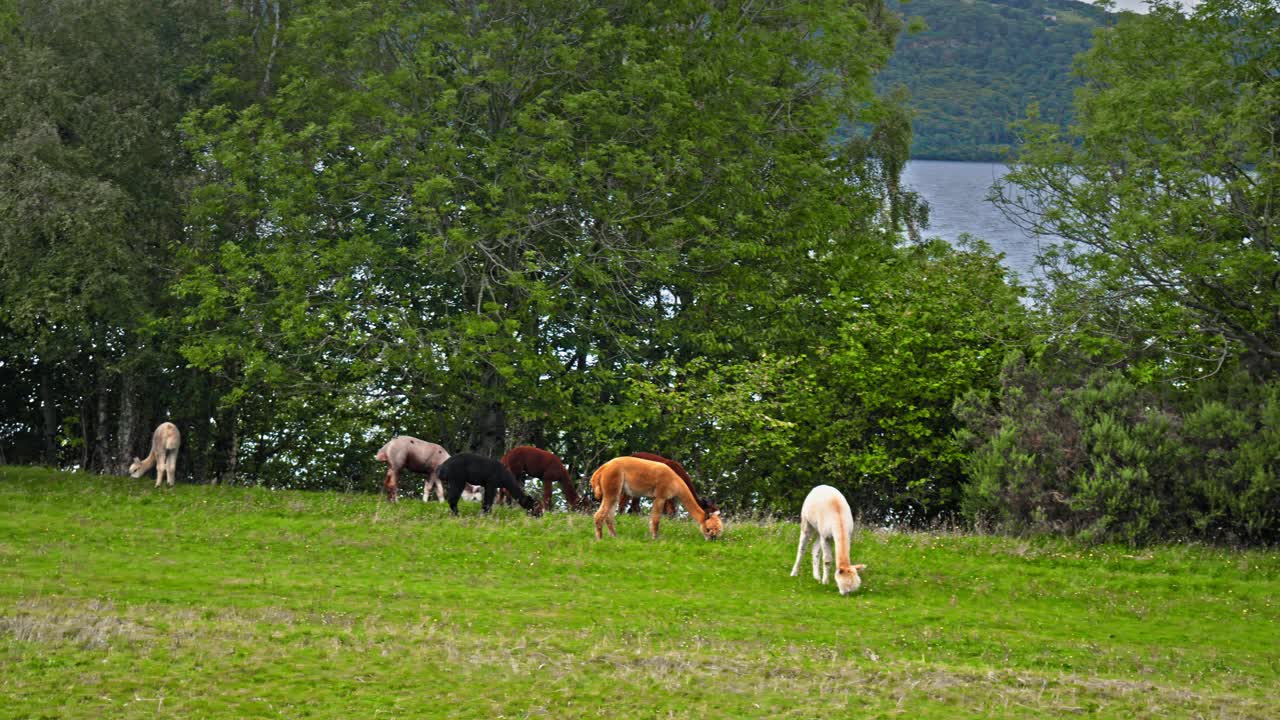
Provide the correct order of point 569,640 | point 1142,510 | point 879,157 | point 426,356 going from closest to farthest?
point 569,640 < point 1142,510 < point 426,356 < point 879,157

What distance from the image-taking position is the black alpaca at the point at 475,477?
28.6m


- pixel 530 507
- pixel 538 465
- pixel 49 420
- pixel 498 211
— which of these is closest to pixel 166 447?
pixel 538 465

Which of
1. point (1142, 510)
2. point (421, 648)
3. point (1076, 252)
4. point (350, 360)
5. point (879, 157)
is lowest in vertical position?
point (421, 648)

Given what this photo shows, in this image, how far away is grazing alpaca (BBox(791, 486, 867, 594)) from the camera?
21.7 metres

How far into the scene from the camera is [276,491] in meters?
33.1

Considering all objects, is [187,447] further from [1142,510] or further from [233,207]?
[1142,510]

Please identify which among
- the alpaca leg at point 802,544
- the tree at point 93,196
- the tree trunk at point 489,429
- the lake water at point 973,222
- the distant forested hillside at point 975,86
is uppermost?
the distant forested hillside at point 975,86

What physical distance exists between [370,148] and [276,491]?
9.20 m

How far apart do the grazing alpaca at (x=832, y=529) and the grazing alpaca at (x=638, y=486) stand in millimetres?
3649

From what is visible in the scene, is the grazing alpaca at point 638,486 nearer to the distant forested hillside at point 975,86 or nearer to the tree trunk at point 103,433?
the tree trunk at point 103,433

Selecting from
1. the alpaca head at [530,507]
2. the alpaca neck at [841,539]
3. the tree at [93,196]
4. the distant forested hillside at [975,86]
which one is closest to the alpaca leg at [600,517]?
the alpaca head at [530,507]

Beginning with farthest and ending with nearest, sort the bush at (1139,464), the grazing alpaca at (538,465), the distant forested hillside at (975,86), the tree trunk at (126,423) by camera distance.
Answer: the distant forested hillside at (975,86) → the tree trunk at (126,423) → the grazing alpaca at (538,465) → the bush at (1139,464)

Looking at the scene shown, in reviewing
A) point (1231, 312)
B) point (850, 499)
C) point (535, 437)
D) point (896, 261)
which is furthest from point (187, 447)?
point (1231, 312)

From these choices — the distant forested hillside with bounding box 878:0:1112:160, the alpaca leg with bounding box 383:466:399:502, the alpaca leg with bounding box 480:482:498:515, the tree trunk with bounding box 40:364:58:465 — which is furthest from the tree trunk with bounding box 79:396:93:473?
the distant forested hillside with bounding box 878:0:1112:160
